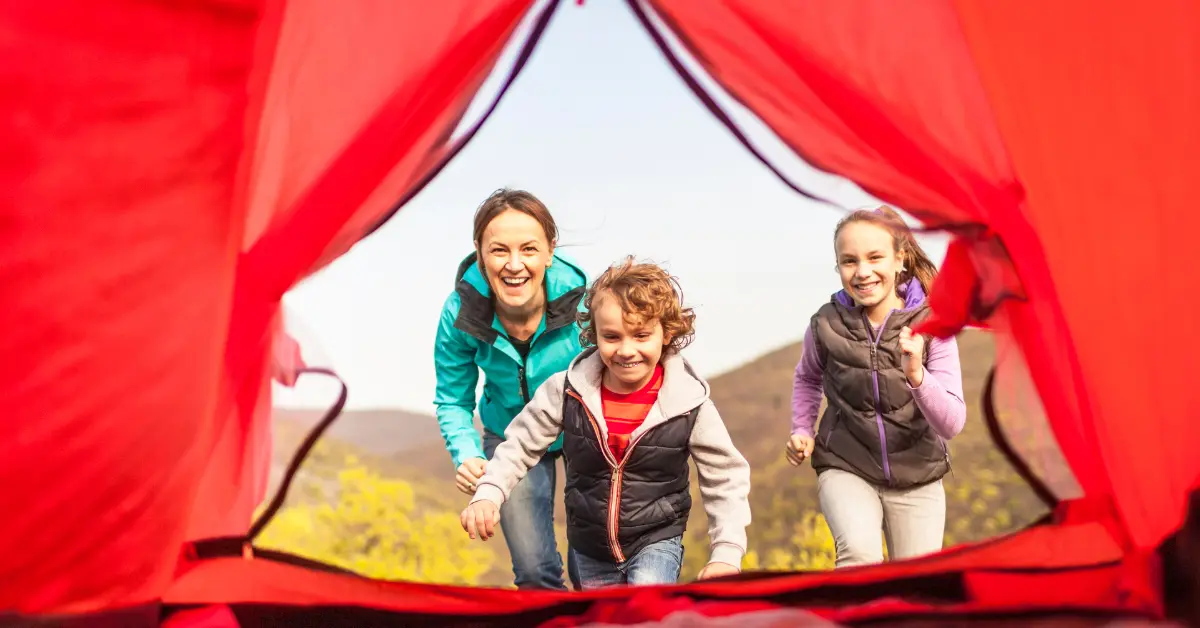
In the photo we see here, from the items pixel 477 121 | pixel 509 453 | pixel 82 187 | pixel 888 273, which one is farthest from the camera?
pixel 888 273

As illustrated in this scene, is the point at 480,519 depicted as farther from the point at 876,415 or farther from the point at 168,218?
the point at 876,415

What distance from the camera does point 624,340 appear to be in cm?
184

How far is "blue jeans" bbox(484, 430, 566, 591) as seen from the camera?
6.81ft

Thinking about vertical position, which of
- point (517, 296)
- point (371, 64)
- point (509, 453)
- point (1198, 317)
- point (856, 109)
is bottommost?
point (509, 453)

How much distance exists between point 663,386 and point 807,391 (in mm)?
532

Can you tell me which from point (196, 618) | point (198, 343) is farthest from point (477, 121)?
point (196, 618)

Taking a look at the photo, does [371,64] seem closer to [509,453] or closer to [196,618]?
[509,453]

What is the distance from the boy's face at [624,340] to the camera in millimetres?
1839

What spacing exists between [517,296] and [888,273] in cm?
80

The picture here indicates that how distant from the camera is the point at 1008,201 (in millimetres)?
1630

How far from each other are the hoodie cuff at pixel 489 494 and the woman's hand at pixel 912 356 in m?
0.84

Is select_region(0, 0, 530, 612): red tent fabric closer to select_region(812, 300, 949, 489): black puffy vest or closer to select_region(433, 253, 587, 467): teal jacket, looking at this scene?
select_region(433, 253, 587, 467): teal jacket

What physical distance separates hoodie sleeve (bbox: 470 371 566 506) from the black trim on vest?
166 millimetres

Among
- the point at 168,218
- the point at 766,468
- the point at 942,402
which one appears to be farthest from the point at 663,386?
the point at 766,468
